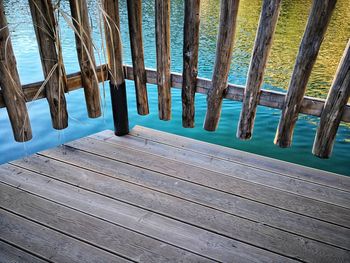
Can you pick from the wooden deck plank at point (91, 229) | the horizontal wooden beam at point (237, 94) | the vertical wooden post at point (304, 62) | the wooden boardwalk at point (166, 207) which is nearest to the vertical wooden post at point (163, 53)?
the horizontal wooden beam at point (237, 94)

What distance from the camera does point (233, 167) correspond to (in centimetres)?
205

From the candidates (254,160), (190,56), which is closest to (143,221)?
(254,160)

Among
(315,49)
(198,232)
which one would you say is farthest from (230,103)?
(198,232)

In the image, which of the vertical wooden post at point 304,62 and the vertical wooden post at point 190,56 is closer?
Result: the vertical wooden post at point 304,62

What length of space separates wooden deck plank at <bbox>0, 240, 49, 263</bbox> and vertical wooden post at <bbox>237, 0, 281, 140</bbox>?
4.73 ft

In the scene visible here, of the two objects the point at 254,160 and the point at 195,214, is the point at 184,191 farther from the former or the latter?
the point at 254,160

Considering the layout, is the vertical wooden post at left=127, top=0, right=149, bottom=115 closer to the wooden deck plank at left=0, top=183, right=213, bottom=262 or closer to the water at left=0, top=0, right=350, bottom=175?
the water at left=0, top=0, right=350, bottom=175

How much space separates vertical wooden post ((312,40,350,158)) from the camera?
1.65 metres

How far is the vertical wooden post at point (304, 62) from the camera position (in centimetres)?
156

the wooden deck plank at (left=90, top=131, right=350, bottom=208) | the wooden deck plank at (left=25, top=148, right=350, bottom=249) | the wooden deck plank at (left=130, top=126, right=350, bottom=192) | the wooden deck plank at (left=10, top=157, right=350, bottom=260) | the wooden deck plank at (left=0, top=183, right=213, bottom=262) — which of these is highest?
the wooden deck plank at (left=0, top=183, right=213, bottom=262)

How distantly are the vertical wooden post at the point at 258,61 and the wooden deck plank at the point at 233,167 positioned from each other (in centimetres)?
27

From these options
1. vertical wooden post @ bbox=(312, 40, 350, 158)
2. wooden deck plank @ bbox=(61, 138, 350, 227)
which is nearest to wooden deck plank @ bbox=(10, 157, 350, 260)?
wooden deck plank @ bbox=(61, 138, 350, 227)

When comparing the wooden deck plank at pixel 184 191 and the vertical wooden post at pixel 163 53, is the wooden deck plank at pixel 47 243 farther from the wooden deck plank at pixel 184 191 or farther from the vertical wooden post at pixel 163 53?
the vertical wooden post at pixel 163 53

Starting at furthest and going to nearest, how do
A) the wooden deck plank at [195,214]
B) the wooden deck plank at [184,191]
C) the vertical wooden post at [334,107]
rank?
the vertical wooden post at [334,107], the wooden deck plank at [184,191], the wooden deck plank at [195,214]
